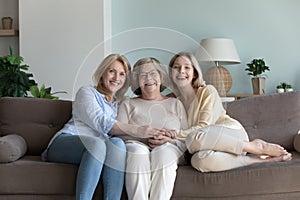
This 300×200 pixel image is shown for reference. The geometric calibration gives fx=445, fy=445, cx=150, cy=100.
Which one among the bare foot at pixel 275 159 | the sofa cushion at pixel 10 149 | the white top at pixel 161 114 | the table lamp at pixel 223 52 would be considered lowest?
the bare foot at pixel 275 159

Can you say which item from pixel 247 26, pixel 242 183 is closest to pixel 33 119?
pixel 242 183

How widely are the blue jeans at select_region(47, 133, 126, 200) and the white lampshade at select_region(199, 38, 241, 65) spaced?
1968mm

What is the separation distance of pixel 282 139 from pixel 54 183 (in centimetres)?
130

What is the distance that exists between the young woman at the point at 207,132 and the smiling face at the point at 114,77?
26 centimetres

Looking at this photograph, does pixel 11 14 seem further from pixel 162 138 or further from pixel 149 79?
pixel 162 138

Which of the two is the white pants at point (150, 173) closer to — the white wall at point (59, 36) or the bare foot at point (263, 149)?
the bare foot at point (263, 149)

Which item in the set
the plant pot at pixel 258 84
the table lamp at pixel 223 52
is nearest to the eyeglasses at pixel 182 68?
the table lamp at pixel 223 52

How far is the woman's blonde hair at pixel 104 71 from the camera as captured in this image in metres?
2.25

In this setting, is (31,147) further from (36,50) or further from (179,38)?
(36,50)

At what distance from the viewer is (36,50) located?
4.14 meters

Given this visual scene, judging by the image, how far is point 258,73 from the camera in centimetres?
407

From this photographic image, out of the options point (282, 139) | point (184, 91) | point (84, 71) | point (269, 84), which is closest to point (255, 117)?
point (282, 139)

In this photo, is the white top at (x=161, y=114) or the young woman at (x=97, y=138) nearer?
the young woman at (x=97, y=138)

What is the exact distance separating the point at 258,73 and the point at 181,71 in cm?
202
